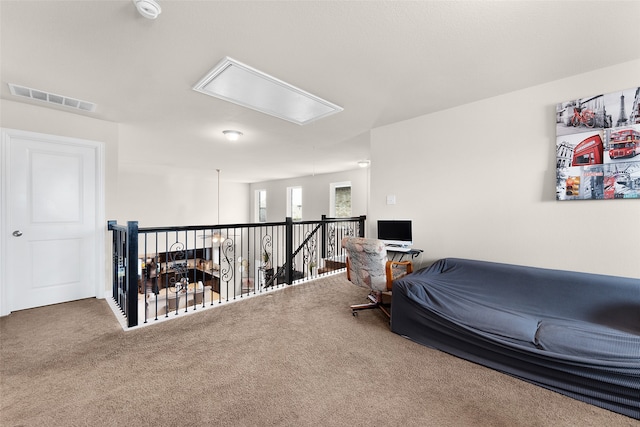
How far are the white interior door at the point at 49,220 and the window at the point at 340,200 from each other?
5.69 meters

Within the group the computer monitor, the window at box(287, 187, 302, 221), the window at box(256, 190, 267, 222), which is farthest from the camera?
the window at box(256, 190, 267, 222)

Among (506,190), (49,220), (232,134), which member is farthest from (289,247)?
(49,220)

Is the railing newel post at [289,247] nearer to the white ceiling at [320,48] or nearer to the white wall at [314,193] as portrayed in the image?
the white ceiling at [320,48]

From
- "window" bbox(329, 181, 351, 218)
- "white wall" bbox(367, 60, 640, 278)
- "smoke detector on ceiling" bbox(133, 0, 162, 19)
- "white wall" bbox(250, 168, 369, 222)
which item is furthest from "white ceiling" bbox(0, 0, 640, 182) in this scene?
"window" bbox(329, 181, 351, 218)

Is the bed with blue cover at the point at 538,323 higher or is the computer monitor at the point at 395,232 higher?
the computer monitor at the point at 395,232

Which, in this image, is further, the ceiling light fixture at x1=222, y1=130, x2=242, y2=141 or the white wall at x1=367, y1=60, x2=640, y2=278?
the ceiling light fixture at x1=222, y1=130, x2=242, y2=141

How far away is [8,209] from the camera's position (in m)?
3.00

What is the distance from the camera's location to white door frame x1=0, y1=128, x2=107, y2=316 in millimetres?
2951

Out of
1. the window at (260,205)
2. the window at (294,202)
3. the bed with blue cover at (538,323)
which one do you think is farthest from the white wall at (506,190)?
the window at (260,205)

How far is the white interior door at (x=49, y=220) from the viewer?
305 cm

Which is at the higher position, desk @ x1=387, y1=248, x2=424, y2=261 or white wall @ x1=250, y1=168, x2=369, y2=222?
white wall @ x1=250, y1=168, x2=369, y2=222

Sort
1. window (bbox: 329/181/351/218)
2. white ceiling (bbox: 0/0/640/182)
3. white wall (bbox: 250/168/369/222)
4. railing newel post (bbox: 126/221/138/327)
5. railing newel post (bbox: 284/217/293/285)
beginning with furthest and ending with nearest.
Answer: window (bbox: 329/181/351/218)
white wall (bbox: 250/168/369/222)
railing newel post (bbox: 284/217/293/285)
railing newel post (bbox: 126/221/138/327)
white ceiling (bbox: 0/0/640/182)

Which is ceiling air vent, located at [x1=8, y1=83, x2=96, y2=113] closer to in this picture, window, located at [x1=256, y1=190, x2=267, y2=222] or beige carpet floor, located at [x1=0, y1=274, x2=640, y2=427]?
beige carpet floor, located at [x1=0, y1=274, x2=640, y2=427]

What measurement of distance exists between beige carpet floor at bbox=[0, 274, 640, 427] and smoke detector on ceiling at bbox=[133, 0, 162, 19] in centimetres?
249
